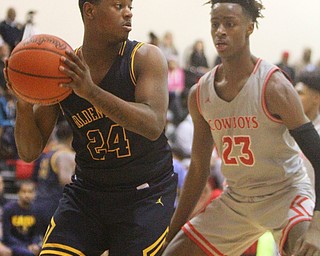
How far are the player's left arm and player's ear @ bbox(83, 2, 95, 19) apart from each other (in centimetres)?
111

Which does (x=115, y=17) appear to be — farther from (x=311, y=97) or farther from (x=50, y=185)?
(x=50, y=185)

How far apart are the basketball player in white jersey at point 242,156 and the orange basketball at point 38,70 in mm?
1236

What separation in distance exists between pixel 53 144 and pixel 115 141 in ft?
19.1

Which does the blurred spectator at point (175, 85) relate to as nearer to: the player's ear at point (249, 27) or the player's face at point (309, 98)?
the player's face at point (309, 98)

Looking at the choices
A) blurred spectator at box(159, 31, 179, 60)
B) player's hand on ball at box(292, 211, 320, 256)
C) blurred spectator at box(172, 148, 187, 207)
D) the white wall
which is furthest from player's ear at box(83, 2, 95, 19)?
blurred spectator at box(159, 31, 179, 60)

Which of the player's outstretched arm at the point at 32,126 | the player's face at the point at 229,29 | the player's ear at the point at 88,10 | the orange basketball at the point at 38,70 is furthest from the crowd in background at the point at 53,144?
the orange basketball at the point at 38,70

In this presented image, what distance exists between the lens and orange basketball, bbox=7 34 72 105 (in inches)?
120

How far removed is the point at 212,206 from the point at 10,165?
6495 mm

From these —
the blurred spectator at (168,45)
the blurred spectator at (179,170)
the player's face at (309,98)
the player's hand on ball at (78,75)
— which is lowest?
the blurred spectator at (168,45)

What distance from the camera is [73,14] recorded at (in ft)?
43.1

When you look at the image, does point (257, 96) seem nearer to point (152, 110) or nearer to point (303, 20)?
point (152, 110)

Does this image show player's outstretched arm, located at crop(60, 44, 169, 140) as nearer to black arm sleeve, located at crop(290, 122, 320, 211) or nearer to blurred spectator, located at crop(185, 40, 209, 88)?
black arm sleeve, located at crop(290, 122, 320, 211)

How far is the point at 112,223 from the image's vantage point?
11.5 ft

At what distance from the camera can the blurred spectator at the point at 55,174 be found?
6426 millimetres
